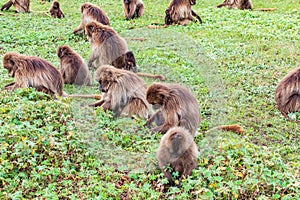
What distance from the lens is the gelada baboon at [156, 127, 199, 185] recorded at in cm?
581

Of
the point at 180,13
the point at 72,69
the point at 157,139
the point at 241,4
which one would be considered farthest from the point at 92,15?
the point at 241,4

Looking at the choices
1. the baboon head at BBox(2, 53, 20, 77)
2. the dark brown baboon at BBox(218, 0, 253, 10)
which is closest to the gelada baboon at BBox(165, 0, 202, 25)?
the dark brown baboon at BBox(218, 0, 253, 10)

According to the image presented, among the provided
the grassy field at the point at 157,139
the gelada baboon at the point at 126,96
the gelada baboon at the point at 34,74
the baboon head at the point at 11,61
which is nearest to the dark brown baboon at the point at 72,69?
→ the grassy field at the point at 157,139

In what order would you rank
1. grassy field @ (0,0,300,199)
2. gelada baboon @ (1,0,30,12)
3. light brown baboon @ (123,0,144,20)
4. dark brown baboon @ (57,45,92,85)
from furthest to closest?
gelada baboon @ (1,0,30,12)
light brown baboon @ (123,0,144,20)
dark brown baboon @ (57,45,92,85)
grassy field @ (0,0,300,199)

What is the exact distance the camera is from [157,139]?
677 centimetres

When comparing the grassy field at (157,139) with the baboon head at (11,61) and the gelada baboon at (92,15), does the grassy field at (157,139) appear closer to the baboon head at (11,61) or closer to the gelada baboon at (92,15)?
the baboon head at (11,61)

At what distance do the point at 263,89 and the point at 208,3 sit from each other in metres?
12.1

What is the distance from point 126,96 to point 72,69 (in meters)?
2.05

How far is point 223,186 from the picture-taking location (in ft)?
18.8

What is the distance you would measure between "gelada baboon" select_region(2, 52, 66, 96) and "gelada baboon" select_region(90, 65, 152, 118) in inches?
43.0

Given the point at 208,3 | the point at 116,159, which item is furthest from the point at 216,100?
the point at 208,3

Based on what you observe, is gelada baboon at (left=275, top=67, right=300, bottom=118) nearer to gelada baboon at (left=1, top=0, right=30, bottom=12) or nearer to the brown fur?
the brown fur

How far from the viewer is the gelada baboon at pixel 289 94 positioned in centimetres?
825

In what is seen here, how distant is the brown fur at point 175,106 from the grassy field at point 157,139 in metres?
0.30
